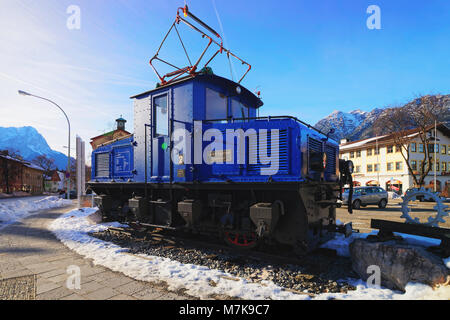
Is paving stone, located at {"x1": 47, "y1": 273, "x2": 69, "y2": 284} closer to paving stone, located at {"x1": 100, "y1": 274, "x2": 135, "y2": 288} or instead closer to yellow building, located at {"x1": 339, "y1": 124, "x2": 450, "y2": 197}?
paving stone, located at {"x1": 100, "y1": 274, "x2": 135, "y2": 288}

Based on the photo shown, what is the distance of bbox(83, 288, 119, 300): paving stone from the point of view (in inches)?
134

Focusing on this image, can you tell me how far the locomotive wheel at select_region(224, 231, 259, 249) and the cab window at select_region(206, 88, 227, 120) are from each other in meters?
2.78

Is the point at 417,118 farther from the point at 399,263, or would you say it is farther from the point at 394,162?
the point at 399,263

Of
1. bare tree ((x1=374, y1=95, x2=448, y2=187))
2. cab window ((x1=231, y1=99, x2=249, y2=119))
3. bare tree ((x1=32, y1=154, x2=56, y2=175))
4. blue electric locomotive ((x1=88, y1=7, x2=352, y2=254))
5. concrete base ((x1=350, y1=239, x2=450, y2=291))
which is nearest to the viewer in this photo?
concrete base ((x1=350, y1=239, x2=450, y2=291))

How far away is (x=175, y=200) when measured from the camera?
20.4 feet

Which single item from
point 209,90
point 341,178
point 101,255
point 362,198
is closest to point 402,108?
point 362,198

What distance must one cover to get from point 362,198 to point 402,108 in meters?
18.7

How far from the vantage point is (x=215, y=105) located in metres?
6.22

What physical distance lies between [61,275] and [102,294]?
4.32 feet

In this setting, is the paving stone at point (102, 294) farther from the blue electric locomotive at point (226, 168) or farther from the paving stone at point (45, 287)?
the blue electric locomotive at point (226, 168)

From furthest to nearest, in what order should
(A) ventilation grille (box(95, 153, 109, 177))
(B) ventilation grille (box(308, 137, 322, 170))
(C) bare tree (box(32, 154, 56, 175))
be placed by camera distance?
1. (C) bare tree (box(32, 154, 56, 175))
2. (A) ventilation grille (box(95, 153, 109, 177))
3. (B) ventilation grille (box(308, 137, 322, 170))

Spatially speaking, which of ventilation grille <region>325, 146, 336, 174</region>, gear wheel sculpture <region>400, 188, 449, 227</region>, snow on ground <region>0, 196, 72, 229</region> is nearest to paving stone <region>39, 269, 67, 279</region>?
ventilation grille <region>325, 146, 336, 174</region>

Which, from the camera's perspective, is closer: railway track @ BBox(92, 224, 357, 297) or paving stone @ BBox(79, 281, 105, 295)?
paving stone @ BBox(79, 281, 105, 295)

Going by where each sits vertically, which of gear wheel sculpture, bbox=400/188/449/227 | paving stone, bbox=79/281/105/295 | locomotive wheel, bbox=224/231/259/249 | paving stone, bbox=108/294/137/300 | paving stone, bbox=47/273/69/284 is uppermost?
gear wheel sculpture, bbox=400/188/449/227
